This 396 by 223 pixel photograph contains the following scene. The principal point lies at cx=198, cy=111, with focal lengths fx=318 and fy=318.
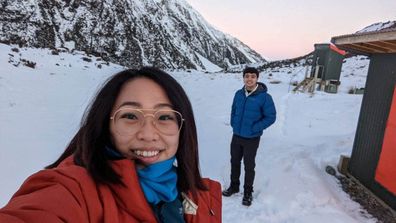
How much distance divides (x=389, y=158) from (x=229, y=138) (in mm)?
4004

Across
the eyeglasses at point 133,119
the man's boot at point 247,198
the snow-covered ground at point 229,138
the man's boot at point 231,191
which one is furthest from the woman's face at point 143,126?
the man's boot at point 231,191

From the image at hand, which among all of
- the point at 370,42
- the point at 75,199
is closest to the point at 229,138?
the point at 370,42

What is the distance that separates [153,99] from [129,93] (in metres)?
0.12

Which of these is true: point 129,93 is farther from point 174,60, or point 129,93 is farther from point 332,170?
point 174,60

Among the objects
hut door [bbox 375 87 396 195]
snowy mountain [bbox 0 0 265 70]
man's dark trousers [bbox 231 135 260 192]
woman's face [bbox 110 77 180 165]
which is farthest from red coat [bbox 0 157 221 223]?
snowy mountain [bbox 0 0 265 70]

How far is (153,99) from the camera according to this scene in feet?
4.96

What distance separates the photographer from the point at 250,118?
4445mm

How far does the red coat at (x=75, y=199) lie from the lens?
3.50 ft

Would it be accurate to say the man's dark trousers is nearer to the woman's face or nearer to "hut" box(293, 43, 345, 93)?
the woman's face

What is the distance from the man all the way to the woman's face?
3018 millimetres

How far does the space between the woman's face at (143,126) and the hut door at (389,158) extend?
A: 439cm

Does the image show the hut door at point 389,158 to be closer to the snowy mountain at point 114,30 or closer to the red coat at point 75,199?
the red coat at point 75,199

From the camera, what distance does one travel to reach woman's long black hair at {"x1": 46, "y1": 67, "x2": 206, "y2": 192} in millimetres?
1323

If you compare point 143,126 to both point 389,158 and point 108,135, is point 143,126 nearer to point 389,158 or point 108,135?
point 108,135
